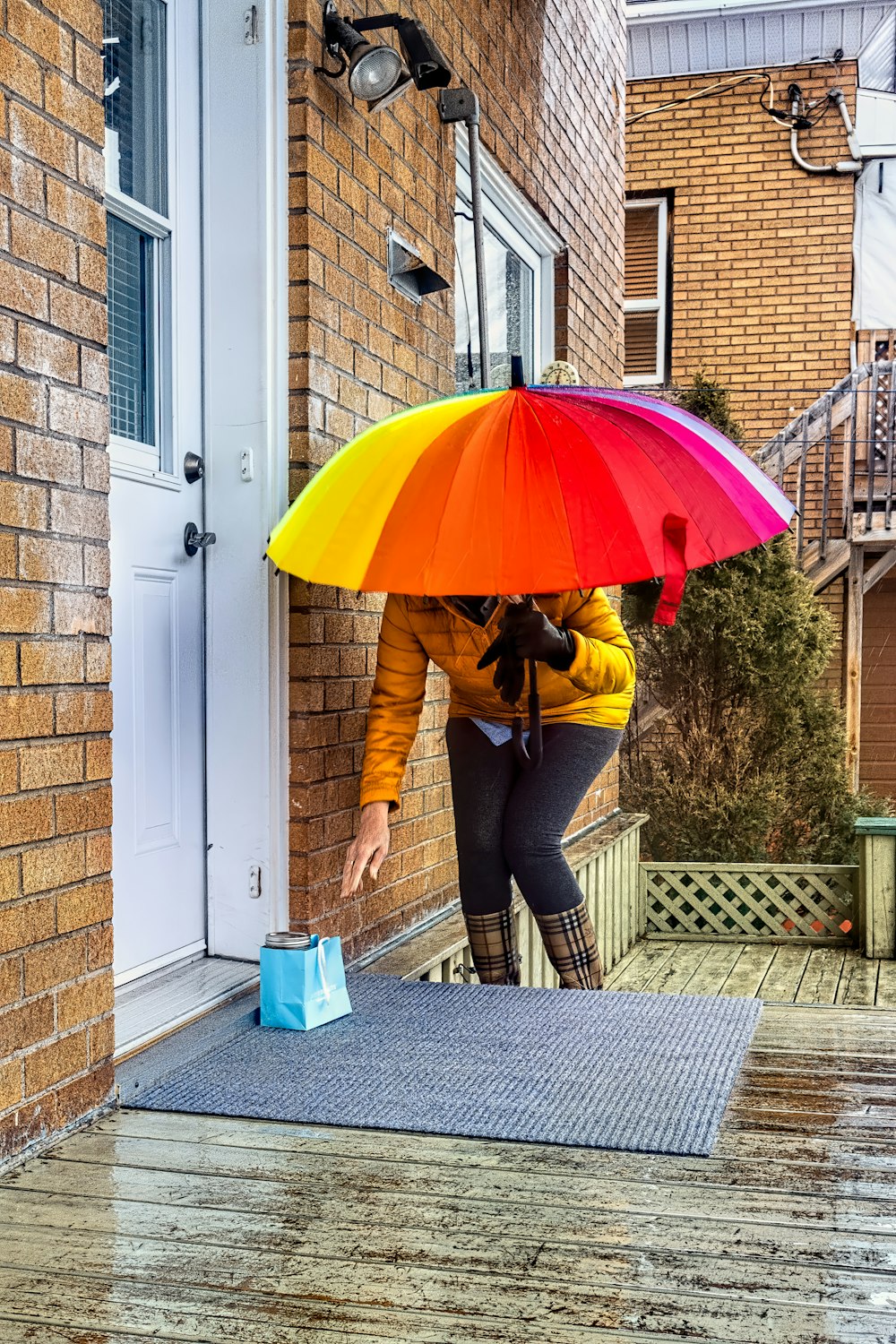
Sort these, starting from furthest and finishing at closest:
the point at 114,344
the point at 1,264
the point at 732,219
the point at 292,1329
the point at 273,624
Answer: the point at 732,219 < the point at 273,624 < the point at 114,344 < the point at 1,264 < the point at 292,1329

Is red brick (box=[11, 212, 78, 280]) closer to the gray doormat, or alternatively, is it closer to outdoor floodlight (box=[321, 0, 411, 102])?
outdoor floodlight (box=[321, 0, 411, 102])

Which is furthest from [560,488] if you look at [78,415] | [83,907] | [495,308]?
[495,308]

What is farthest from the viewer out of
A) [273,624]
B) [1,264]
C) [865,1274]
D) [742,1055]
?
[273,624]

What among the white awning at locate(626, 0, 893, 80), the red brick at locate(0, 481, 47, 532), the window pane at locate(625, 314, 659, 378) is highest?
the white awning at locate(626, 0, 893, 80)

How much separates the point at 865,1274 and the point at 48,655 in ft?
5.24

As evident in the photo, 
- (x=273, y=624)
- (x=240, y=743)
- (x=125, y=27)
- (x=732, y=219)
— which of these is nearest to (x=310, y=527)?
(x=273, y=624)

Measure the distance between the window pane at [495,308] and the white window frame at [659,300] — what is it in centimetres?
536

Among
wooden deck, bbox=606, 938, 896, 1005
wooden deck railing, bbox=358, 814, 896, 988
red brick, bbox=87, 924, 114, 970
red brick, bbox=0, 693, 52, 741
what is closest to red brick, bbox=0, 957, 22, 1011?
red brick, bbox=87, 924, 114, 970

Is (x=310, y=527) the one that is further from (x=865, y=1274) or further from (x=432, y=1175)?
(x=865, y=1274)

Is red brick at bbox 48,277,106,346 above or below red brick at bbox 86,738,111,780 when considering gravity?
above

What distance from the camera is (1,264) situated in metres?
2.17

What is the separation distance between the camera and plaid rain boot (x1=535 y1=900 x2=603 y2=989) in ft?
11.5


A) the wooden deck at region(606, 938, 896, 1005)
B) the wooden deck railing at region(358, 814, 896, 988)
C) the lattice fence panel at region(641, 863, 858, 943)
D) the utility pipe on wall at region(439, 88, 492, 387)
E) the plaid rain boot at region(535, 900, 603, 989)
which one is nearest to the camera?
the plaid rain boot at region(535, 900, 603, 989)

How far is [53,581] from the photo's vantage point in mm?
2322
